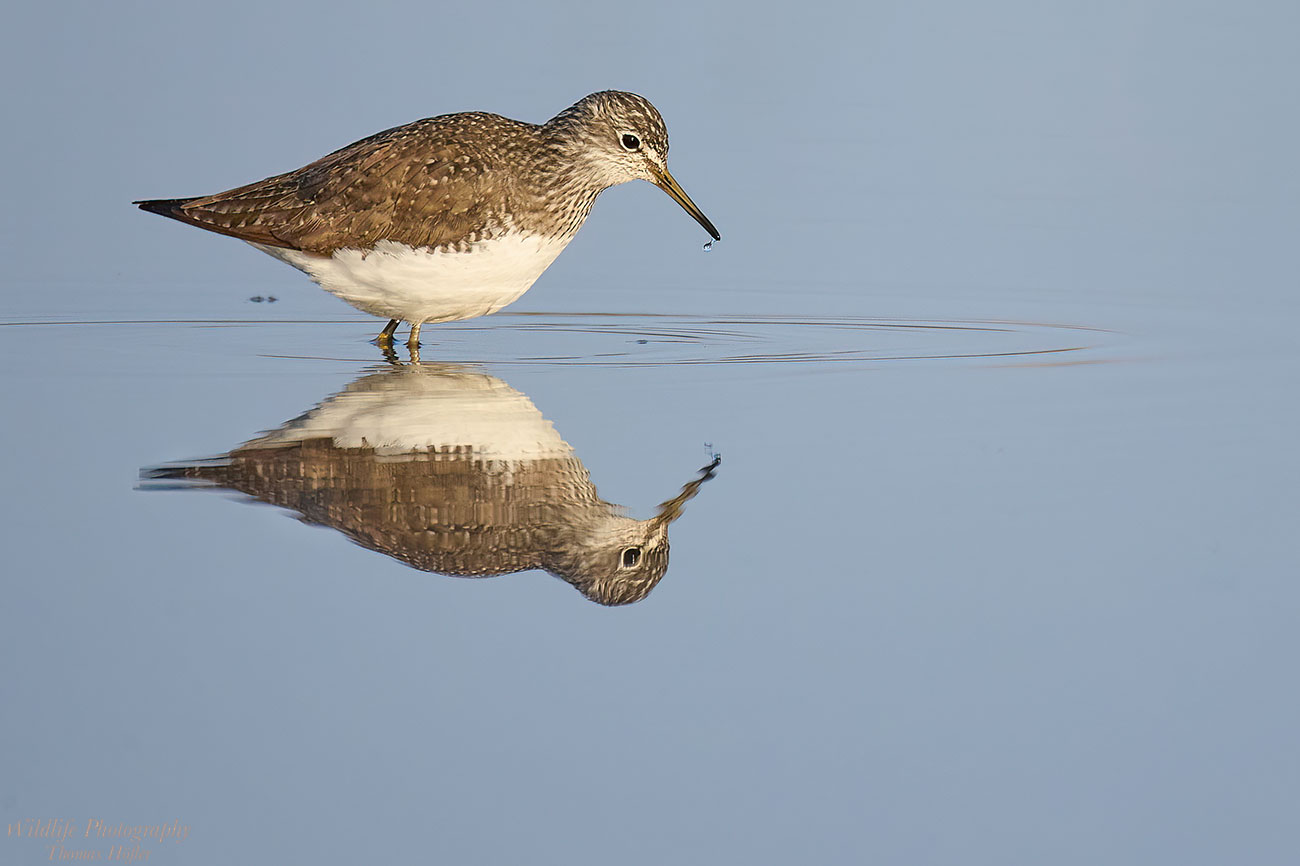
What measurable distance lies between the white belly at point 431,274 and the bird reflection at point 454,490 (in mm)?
1396

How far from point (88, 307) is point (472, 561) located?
5533 millimetres

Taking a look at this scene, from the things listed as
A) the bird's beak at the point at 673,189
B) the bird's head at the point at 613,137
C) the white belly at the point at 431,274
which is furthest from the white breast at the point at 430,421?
the bird's beak at the point at 673,189

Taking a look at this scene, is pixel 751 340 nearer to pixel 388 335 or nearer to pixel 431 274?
pixel 431 274

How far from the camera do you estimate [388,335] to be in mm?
11000

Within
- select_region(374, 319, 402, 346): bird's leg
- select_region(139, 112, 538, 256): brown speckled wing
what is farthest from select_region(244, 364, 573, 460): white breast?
select_region(374, 319, 402, 346): bird's leg

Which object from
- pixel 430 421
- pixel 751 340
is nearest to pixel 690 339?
pixel 751 340

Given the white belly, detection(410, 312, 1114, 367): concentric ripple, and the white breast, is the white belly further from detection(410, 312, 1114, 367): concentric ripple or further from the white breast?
the white breast

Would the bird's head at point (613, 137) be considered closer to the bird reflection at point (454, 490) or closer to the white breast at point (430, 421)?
the white breast at point (430, 421)

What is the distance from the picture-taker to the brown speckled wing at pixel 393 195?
10.1 meters

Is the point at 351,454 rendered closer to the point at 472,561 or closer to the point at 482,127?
the point at 472,561

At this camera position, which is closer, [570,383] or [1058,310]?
[570,383]

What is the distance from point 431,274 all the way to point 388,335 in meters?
1.04

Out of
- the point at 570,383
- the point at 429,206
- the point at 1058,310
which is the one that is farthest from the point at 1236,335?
the point at 429,206

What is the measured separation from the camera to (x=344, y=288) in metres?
10.4
